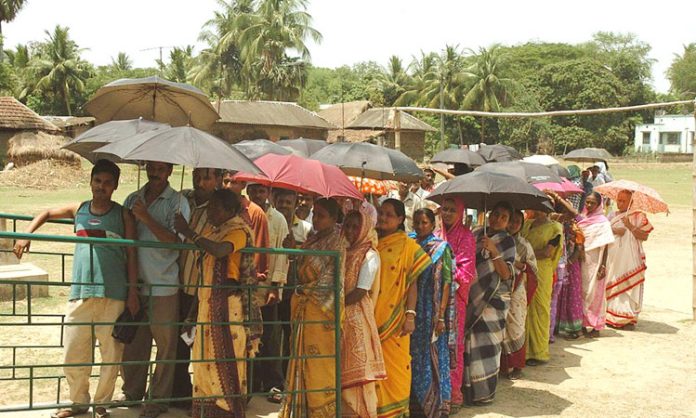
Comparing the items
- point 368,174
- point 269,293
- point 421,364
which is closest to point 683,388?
point 421,364

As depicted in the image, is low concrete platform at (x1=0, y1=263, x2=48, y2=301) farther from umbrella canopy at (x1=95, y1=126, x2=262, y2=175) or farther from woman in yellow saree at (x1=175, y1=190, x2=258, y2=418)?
umbrella canopy at (x1=95, y1=126, x2=262, y2=175)

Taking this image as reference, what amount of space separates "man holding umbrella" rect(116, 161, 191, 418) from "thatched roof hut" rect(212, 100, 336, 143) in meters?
33.8

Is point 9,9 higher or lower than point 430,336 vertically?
higher

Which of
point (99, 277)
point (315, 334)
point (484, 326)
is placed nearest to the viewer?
point (99, 277)

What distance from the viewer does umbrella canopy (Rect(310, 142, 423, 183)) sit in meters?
6.05

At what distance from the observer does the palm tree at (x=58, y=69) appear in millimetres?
50156

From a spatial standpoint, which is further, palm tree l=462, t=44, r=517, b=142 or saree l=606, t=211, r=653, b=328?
palm tree l=462, t=44, r=517, b=142

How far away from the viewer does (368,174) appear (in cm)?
713

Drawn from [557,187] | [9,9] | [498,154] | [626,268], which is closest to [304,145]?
[557,187]

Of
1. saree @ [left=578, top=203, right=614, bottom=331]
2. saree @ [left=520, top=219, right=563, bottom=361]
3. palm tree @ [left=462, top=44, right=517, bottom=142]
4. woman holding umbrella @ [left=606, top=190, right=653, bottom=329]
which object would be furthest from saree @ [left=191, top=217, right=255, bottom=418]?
palm tree @ [left=462, top=44, right=517, bottom=142]

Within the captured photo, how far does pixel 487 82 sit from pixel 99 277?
4568 centimetres

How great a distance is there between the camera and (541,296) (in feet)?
23.6

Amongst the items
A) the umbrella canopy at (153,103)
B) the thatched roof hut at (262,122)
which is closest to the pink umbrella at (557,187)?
the umbrella canopy at (153,103)

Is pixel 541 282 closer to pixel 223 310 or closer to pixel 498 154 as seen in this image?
pixel 223 310
